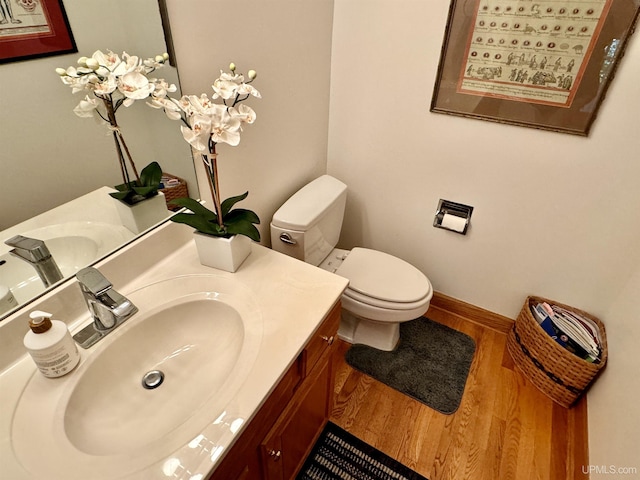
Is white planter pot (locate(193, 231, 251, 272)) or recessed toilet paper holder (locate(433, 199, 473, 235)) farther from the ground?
white planter pot (locate(193, 231, 251, 272))

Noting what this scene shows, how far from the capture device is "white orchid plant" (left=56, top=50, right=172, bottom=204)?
86 cm

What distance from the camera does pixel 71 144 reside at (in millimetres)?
898

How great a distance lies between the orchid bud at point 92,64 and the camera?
850 millimetres

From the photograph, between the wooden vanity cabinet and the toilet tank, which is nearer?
the wooden vanity cabinet

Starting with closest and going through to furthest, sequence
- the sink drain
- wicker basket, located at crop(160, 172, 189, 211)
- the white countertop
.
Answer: the white countertop → the sink drain → wicker basket, located at crop(160, 172, 189, 211)

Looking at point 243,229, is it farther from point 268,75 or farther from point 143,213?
point 268,75

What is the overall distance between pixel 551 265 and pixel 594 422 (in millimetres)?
668

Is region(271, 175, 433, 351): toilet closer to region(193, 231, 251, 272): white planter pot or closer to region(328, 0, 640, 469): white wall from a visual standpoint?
region(328, 0, 640, 469): white wall

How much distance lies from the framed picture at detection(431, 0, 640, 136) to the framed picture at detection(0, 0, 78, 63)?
1.30 metres

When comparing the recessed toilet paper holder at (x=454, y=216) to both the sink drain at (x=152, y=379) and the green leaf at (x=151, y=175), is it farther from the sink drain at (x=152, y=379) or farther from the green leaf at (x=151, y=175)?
the sink drain at (x=152, y=379)

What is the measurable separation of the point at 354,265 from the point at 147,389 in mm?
1104

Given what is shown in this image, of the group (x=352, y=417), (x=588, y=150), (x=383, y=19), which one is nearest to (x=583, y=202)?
(x=588, y=150)

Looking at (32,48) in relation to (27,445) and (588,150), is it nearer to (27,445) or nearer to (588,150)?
(27,445)

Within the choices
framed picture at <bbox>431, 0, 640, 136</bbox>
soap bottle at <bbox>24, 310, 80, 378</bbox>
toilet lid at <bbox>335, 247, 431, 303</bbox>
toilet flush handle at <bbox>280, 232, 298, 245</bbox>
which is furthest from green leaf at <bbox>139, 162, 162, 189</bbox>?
framed picture at <bbox>431, 0, 640, 136</bbox>
